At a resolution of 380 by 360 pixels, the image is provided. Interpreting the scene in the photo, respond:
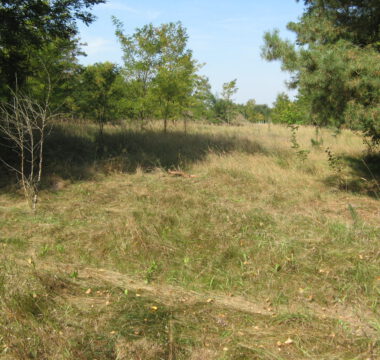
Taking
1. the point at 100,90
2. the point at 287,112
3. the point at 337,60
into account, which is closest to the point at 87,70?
the point at 100,90

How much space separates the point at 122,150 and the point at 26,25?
4.18 metres

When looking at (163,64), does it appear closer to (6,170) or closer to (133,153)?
(133,153)

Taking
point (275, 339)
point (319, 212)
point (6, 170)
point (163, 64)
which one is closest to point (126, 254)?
point (275, 339)

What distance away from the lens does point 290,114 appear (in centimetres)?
2439

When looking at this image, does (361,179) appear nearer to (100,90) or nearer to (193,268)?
(193,268)

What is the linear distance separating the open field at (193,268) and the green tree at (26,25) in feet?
9.51

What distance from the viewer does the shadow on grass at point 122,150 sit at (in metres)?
9.16

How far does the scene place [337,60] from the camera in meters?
5.60

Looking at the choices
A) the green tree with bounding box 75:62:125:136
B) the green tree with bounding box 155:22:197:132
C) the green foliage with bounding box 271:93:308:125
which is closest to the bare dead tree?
the green tree with bounding box 75:62:125:136

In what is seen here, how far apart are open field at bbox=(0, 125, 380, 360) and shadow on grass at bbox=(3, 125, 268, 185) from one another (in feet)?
2.93

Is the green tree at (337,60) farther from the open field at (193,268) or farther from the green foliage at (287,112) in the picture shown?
the green foliage at (287,112)

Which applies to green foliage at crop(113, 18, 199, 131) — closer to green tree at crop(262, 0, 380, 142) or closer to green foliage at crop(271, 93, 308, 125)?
green tree at crop(262, 0, 380, 142)

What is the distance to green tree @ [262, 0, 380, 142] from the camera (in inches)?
218

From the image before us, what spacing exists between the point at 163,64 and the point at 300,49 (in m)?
7.67
